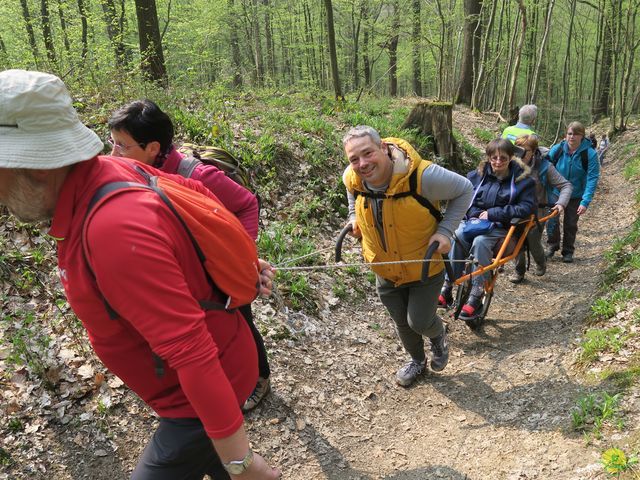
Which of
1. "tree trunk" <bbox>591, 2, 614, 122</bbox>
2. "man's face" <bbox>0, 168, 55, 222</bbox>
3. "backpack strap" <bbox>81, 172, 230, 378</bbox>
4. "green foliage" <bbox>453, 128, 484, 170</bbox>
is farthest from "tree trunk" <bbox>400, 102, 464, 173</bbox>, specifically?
"tree trunk" <bbox>591, 2, 614, 122</bbox>

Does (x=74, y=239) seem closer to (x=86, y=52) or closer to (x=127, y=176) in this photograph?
(x=127, y=176)

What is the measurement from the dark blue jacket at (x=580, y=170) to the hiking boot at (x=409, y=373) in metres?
4.76

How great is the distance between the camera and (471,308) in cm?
535

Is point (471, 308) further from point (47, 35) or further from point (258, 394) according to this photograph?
point (47, 35)

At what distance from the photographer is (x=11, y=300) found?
4.28 meters

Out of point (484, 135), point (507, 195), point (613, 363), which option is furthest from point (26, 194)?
point (484, 135)

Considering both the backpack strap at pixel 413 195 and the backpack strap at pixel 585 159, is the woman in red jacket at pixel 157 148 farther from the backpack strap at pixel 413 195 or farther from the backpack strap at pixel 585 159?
the backpack strap at pixel 585 159

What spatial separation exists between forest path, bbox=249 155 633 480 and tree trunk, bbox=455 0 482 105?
1536 cm

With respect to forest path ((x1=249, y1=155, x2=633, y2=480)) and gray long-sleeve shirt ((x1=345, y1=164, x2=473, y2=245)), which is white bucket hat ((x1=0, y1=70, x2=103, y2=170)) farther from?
forest path ((x1=249, y1=155, x2=633, y2=480))

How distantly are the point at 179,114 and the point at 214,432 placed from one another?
22.7 feet

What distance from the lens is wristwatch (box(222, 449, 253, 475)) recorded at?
1570mm

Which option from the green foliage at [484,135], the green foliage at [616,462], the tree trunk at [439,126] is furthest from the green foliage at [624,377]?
the green foliage at [484,135]

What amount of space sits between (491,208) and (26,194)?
5.24 m

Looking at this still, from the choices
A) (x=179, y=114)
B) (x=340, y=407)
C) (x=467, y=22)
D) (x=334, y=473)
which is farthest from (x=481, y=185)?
(x=467, y=22)
